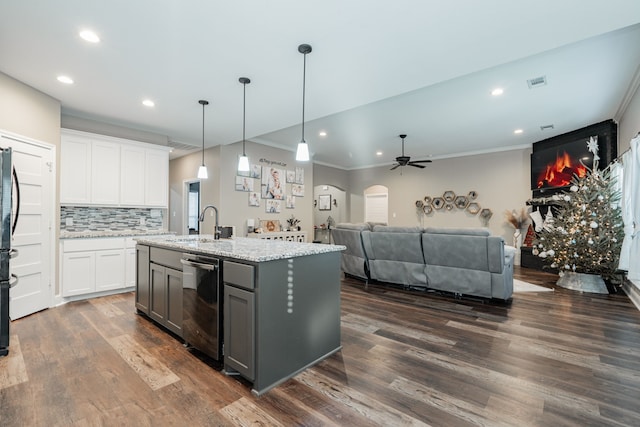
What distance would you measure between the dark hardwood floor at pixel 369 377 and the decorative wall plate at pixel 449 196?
5094 mm

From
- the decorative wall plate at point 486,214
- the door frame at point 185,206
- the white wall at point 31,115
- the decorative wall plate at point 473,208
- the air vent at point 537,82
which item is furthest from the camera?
the decorative wall plate at point 473,208

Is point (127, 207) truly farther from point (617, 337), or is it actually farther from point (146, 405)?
point (617, 337)

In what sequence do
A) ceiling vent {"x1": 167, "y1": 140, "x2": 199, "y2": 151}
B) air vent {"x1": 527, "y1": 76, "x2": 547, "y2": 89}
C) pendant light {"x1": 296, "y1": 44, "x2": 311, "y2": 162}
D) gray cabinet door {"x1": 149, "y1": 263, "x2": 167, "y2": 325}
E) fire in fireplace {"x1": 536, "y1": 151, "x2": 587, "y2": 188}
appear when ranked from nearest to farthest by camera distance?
pendant light {"x1": 296, "y1": 44, "x2": 311, "y2": 162}, gray cabinet door {"x1": 149, "y1": 263, "x2": 167, "y2": 325}, air vent {"x1": 527, "y1": 76, "x2": 547, "y2": 89}, fire in fireplace {"x1": 536, "y1": 151, "x2": 587, "y2": 188}, ceiling vent {"x1": 167, "y1": 140, "x2": 199, "y2": 151}

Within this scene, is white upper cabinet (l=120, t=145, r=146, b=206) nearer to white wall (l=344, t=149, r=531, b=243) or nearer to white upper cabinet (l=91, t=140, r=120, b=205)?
white upper cabinet (l=91, t=140, r=120, b=205)

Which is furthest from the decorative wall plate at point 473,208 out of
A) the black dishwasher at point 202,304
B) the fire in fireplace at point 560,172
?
the black dishwasher at point 202,304

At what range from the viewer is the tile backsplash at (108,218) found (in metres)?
4.54

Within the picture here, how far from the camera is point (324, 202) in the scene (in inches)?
452

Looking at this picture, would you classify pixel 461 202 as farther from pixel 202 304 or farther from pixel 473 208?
pixel 202 304

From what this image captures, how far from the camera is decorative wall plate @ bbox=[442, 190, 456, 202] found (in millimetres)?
8250

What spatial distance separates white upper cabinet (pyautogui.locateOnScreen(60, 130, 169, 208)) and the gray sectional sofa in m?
3.37

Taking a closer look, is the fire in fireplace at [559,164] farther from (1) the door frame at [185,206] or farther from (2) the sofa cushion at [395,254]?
(1) the door frame at [185,206]

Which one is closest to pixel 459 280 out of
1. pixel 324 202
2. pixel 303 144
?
pixel 303 144

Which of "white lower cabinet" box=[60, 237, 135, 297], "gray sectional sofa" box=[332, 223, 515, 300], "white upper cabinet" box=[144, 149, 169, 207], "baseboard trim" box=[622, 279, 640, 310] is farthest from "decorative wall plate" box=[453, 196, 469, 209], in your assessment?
"white lower cabinet" box=[60, 237, 135, 297]

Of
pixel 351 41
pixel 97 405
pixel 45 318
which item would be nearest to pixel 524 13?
pixel 351 41
